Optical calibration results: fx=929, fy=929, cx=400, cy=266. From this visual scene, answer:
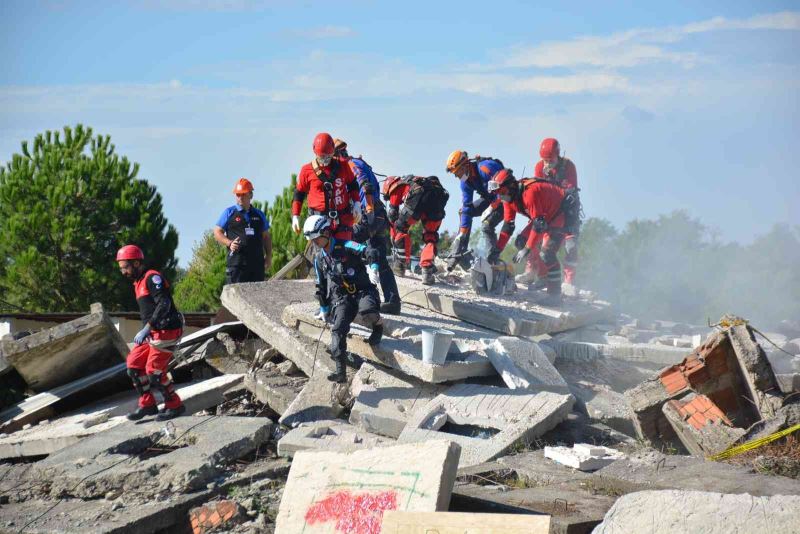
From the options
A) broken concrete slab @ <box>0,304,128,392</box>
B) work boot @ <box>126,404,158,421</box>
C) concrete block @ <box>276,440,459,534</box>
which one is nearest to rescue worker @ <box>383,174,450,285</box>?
broken concrete slab @ <box>0,304,128,392</box>

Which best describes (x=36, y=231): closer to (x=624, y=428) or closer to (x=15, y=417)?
(x=15, y=417)

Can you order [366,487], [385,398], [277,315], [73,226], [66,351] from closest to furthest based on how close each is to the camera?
[366,487] → [385,398] → [277,315] → [66,351] → [73,226]

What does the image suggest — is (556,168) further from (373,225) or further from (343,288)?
(343,288)

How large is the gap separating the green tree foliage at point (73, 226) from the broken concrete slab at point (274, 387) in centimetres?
1326

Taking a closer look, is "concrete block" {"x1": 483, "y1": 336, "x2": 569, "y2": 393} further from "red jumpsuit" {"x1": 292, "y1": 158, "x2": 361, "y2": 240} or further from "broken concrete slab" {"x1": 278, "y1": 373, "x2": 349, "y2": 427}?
"red jumpsuit" {"x1": 292, "y1": 158, "x2": 361, "y2": 240}

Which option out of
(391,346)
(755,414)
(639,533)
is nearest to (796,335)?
(755,414)

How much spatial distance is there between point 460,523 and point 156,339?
15.6 feet

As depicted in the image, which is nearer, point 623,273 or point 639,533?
point 639,533

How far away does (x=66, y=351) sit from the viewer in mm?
10234

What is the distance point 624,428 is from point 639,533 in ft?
12.1

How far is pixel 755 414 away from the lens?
754 centimetres

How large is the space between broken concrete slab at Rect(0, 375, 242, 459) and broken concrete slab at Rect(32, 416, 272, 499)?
74 cm

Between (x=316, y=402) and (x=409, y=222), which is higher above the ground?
(x=409, y=222)

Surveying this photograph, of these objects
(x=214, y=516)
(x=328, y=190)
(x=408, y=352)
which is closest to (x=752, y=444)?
(x=408, y=352)
